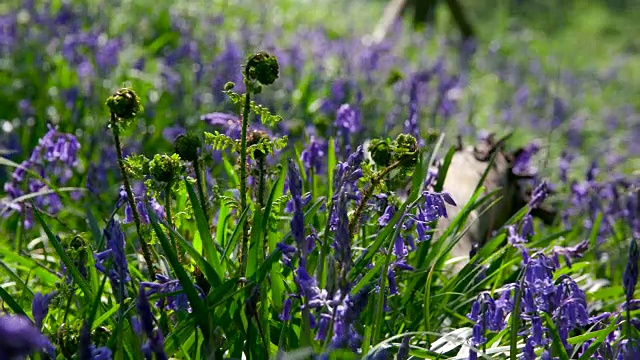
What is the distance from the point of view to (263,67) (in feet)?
6.71

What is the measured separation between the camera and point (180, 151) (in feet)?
6.96

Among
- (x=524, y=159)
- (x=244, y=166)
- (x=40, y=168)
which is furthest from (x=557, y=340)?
(x=524, y=159)

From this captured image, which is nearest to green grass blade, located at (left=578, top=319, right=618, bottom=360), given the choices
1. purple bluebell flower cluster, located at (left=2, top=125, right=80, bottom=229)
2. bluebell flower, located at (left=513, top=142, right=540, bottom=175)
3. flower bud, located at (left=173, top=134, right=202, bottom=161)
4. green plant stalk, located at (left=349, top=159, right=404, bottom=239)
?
green plant stalk, located at (left=349, top=159, right=404, bottom=239)

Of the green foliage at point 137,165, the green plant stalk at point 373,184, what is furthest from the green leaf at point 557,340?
the green foliage at point 137,165

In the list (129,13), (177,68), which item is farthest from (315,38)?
(177,68)

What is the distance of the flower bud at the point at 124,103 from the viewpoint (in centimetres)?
199

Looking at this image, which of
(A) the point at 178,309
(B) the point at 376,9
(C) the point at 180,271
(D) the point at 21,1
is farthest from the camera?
(B) the point at 376,9

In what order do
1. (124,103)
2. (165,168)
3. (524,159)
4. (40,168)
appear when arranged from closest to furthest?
(124,103)
(165,168)
(40,168)
(524,159)

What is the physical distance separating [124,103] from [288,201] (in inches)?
34.9

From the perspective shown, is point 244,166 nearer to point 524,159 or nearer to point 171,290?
point 171,290

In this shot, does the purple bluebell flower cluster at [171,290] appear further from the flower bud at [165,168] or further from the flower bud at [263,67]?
the flower bud at [263,67]

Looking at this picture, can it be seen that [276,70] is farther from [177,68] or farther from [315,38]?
[315,38]

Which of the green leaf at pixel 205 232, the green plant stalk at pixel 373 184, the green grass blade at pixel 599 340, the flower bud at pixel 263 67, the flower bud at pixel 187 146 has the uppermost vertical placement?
the flower bud at pixel 263 67

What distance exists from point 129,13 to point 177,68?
2.84 m
